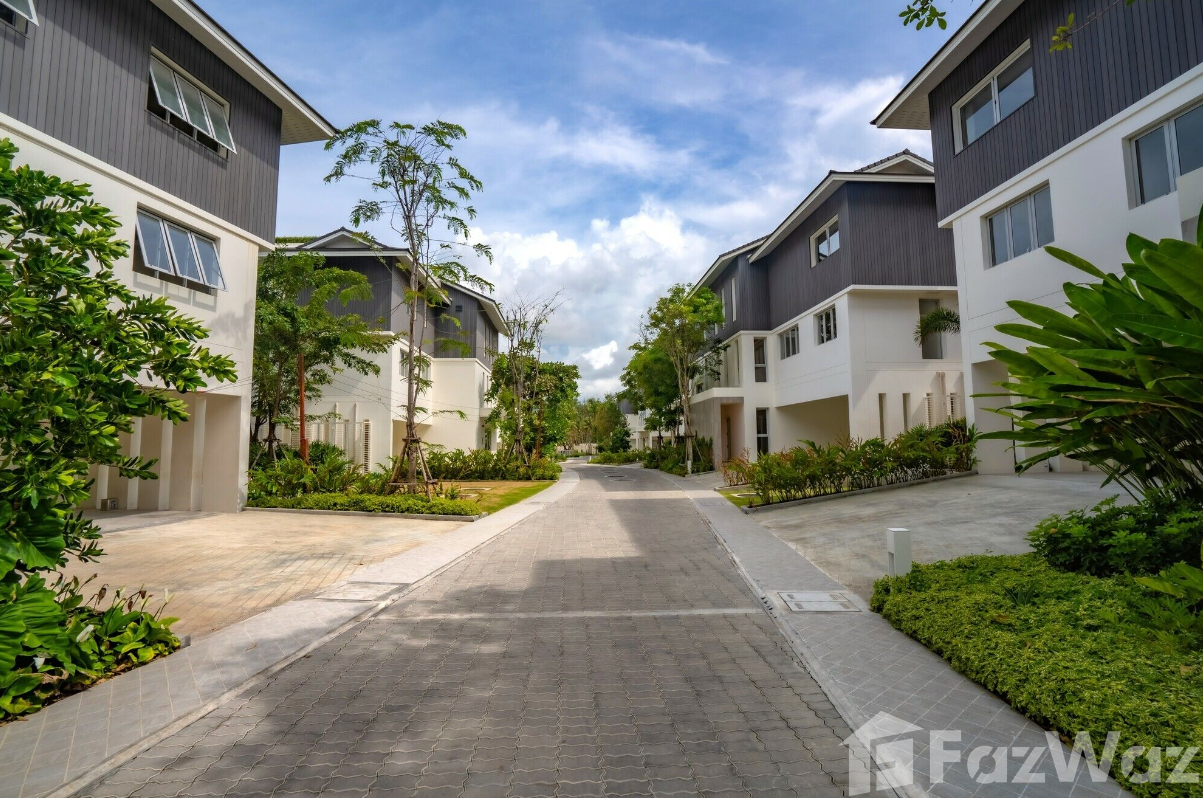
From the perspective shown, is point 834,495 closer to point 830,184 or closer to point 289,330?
point 830,184

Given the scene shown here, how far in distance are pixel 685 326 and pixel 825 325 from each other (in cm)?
815

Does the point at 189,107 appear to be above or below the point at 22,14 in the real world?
above

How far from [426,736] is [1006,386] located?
6.68 meters

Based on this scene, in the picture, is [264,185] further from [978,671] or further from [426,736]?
[978,671]

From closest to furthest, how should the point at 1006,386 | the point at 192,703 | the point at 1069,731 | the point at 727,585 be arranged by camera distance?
the point at 1069,731, the point at 192,703, the point at 1006,386, the point at 727,585

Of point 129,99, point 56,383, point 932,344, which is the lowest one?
point 56,383

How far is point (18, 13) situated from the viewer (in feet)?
32.0

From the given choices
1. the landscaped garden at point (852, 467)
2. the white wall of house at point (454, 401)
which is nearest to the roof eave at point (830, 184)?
the landscaped garden at point (852, 467)

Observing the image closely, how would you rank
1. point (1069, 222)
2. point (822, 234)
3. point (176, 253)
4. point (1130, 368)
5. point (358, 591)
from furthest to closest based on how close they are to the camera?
point (822, 234)
point (176, 253)
point (1069, 222)
point (358, 591)
point (1130, 368)

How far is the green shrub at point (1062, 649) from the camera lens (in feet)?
11.3

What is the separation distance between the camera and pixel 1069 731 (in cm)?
372

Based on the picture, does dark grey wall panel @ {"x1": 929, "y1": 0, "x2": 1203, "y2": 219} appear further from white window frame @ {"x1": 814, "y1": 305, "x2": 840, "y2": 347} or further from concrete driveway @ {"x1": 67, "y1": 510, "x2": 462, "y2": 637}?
concrete driveway @ {"x1": 67, "y1": 510, "x2": 462, "y2": 637}

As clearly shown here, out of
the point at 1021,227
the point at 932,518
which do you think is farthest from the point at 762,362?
the point at 932,518

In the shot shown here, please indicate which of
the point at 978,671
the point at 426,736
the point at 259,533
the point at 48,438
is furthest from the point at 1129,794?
the point at 259,533
